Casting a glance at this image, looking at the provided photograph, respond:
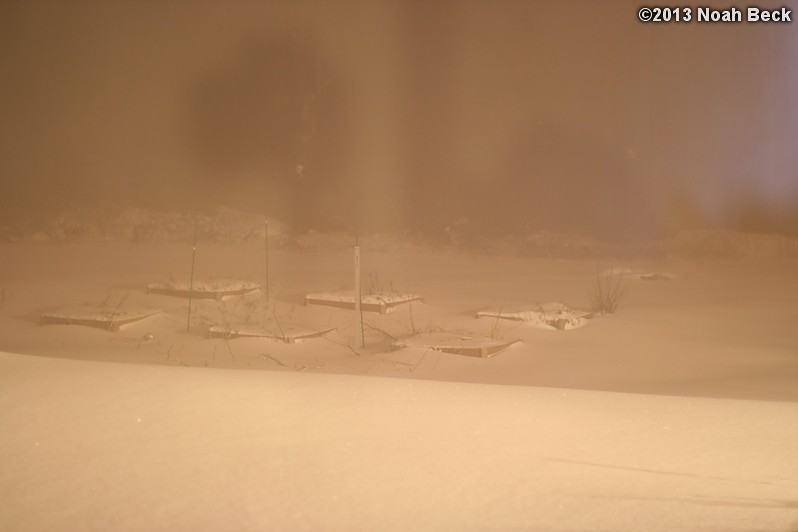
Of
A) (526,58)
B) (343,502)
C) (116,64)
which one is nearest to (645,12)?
(526,58)

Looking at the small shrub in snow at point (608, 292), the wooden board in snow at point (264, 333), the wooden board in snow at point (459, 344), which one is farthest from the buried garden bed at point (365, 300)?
the small shrub in snow at point (608, 292)

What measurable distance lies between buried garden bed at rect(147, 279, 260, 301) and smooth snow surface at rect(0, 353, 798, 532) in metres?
3.90

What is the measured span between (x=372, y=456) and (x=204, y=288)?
5269 mm

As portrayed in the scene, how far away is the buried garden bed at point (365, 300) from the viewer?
7.07 metres

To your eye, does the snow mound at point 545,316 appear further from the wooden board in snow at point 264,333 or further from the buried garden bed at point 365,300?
the wooden board in snow at point 264,333

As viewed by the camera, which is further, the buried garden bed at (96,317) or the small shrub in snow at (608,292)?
the small shrub in snow at (608,292)

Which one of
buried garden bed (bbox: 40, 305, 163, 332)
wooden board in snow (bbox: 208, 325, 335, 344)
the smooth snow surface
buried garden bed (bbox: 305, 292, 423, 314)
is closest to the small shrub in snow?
buried garden bed (bbox: 305, 292, 423, 314)

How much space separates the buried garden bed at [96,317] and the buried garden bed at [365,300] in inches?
62.2

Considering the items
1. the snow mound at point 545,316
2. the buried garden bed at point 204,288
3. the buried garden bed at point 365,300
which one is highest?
the buried garden bed at point 204,288

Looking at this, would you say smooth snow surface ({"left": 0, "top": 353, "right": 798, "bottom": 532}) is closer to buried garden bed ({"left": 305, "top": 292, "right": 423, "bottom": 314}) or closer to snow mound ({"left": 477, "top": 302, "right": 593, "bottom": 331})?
snow mound ({"left": 477, "top": 302, "right": 593, "bottom": 331})

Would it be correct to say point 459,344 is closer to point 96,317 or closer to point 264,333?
point 264,333

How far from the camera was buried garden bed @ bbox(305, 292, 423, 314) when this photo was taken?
7.07m

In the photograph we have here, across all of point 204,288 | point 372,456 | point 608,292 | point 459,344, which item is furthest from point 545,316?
point 372,456

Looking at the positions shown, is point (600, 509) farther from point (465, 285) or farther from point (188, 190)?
point (188, 190)
